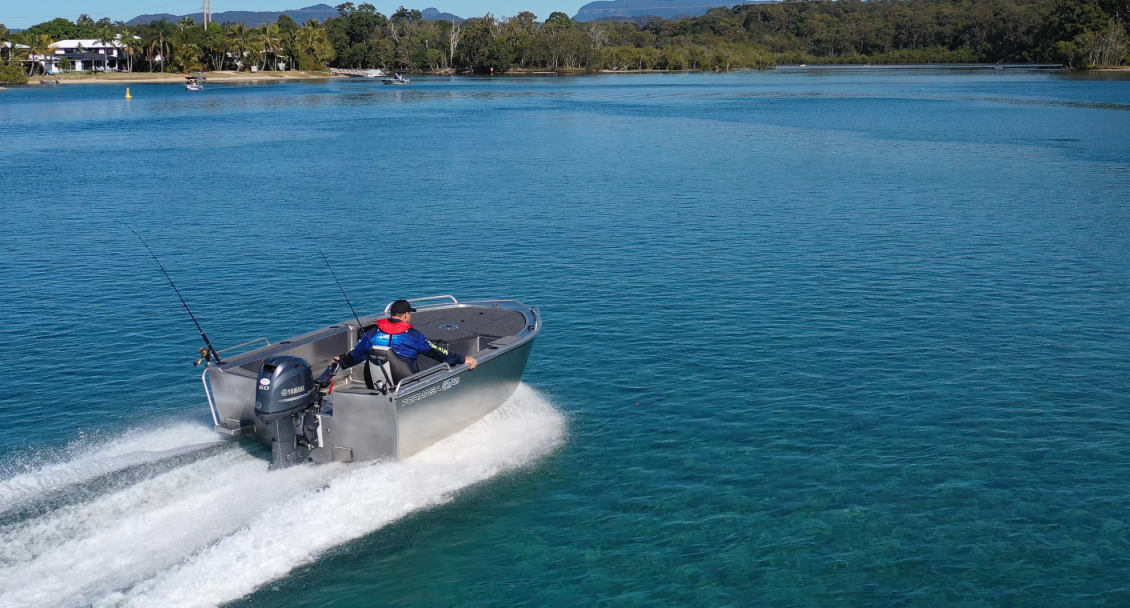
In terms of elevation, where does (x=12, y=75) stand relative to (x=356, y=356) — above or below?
above

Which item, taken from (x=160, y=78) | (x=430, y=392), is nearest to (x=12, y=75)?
(x=160, y=78)

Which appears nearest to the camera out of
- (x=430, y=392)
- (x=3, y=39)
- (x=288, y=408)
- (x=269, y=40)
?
(x=288, y=408)

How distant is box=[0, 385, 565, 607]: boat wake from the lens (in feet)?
30.7

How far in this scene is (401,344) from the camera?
41.5 feet

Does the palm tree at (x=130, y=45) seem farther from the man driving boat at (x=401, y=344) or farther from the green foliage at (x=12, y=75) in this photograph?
the man driving boat at (x=401, y=344)

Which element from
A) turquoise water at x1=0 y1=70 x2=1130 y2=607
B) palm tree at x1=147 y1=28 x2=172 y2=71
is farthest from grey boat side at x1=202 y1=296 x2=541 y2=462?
palm tree at x1=147 y1=28 x2=172 y2=71

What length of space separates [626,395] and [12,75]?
146 m

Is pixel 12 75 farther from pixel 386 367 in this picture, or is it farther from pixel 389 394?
pixel 389 394

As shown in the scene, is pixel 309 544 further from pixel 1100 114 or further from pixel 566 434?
pixel 1100 114

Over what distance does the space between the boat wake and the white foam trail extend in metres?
0.02

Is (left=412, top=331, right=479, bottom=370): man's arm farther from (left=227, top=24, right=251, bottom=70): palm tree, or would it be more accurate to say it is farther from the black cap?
(left=227, top=24, right=251, bottom=70): palm tree

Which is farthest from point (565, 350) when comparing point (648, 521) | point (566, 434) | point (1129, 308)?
point (1129, 308)

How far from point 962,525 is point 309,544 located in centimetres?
757

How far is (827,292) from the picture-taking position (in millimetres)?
21984
